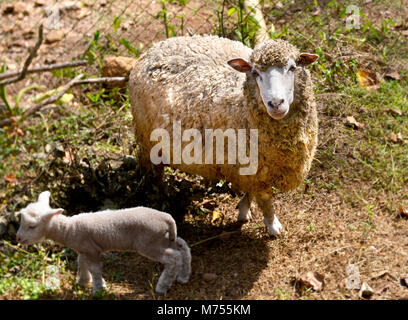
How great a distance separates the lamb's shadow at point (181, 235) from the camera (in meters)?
3.53

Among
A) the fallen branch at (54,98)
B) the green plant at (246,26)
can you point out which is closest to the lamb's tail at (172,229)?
the green plant at (246,26)

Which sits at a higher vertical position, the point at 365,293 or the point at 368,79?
the point at 368,79

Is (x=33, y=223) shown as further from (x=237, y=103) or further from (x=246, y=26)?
(x=246, y=26)

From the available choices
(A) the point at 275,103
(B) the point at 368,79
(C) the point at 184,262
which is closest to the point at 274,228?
(C) the point at 184,262

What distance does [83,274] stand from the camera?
11.4ft

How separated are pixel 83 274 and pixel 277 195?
1765mm

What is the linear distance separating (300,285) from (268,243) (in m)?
0.55

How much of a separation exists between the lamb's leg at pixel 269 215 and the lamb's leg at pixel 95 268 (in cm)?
125

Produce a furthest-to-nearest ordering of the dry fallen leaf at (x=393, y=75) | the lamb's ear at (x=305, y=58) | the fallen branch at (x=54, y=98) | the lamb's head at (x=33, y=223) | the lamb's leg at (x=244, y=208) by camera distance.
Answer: the fallen branch at (x=54, y=98)
the dry fallen leaf at (x=393, y=75)
the lamb's leg at (x=244, y=208)
the lamb's ear at (x=305, y=58)
the lamb's head at (x=33, y=223)

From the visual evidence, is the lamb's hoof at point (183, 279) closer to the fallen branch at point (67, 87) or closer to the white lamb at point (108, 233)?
the white lamb at point (108, 233)

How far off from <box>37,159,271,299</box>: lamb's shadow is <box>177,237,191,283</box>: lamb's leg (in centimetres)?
5

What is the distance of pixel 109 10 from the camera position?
6.79 m

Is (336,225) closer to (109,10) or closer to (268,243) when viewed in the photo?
(268,243)

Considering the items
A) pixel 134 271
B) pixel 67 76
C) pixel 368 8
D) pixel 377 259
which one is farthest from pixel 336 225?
pixel 67 76
